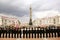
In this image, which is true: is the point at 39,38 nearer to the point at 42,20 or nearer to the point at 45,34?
the point at 45,34

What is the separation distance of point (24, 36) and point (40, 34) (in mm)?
971

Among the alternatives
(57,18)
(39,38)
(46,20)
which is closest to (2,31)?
(39,38)

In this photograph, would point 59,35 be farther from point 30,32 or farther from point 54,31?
point 30,32

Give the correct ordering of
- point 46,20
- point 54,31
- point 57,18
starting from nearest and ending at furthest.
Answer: point 54,31 < point 57,18 < point 46,20

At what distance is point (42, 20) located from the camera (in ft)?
282

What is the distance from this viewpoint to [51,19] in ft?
264

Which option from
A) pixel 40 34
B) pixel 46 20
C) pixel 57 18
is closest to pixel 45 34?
pixel 40 34

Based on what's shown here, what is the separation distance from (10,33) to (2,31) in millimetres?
499

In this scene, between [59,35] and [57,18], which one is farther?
[57,18]

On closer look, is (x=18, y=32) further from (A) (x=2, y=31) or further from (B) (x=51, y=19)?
(B) (x=51, y=19)

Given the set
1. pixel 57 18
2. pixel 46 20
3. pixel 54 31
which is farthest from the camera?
pixel 46 20

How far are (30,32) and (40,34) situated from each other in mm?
607

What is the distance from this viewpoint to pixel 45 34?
956 cm

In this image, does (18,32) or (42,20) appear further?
(42,20)
